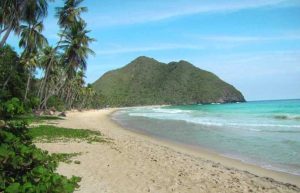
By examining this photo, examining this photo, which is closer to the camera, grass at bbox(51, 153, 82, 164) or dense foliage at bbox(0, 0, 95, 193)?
dense foliage at bbox(0, 0, 95, 193)

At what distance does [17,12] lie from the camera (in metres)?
22.7

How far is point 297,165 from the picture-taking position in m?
12.0

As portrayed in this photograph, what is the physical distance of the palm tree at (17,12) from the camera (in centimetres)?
2275

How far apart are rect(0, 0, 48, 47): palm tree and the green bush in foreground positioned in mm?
19876

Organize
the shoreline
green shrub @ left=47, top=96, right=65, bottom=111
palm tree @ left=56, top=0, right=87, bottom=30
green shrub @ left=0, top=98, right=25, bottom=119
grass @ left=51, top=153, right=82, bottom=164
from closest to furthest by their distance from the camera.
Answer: green shrub @ left=0, top=98, right=25, bottom=119
the shoreline
grass @ left=51, top=153, right=82, bottom=164
palm tree @ left=56, top=0, right=87, bottom=30
green shrub @ left=47, top=96, right=65, bottom=111

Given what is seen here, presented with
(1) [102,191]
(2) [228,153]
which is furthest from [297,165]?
(1) [102,191]

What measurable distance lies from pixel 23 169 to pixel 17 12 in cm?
2108

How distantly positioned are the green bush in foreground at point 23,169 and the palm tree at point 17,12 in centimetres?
1988

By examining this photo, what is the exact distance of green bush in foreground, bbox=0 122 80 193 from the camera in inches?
127

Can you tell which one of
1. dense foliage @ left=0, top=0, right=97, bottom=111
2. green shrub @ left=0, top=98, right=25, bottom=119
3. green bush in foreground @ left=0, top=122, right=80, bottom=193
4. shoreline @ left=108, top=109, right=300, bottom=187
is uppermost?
dense foliage @ left=0, top=0, right=97, bottom=111

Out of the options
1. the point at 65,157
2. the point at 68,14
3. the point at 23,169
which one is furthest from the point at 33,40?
the point at 23,169

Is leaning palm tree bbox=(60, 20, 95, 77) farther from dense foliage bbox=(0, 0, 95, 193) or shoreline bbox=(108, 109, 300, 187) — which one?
shoreline bbox=(108, 109, 300, 187)

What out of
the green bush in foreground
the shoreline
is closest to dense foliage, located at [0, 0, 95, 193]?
the green bush in foreground

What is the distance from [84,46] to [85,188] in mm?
31982
